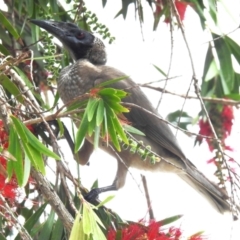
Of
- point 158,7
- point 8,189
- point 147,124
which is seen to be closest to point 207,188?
point 147,124

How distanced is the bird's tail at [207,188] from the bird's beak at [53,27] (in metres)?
0.74

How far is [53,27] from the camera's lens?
9.27 ft

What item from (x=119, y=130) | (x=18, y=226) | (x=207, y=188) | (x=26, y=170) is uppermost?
(x=207, y=188)

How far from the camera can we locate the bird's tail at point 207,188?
9.77ft

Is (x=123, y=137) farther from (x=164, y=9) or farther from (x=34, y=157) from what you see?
(x=164, y=9)

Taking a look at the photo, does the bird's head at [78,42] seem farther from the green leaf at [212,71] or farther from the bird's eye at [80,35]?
the green leaf at [212,71]

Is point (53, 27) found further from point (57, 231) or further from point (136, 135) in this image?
point (57, 231)

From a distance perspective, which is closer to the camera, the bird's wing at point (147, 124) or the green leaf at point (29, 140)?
the green leaf at point (29, 140)

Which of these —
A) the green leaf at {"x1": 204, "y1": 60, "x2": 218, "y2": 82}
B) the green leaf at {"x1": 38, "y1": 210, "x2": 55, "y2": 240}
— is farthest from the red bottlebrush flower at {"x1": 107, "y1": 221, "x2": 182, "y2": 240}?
the green leaf at {"x1": 204, "y1": 60, "x2": 218, "y2": 82}

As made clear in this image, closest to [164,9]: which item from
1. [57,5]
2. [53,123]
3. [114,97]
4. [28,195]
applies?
[57,5]

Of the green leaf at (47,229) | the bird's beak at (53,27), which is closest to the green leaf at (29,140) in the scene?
the green leaf at (47,229)

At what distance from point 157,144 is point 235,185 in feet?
4.12

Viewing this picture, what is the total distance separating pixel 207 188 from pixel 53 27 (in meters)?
0.90

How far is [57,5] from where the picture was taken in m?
2.57
